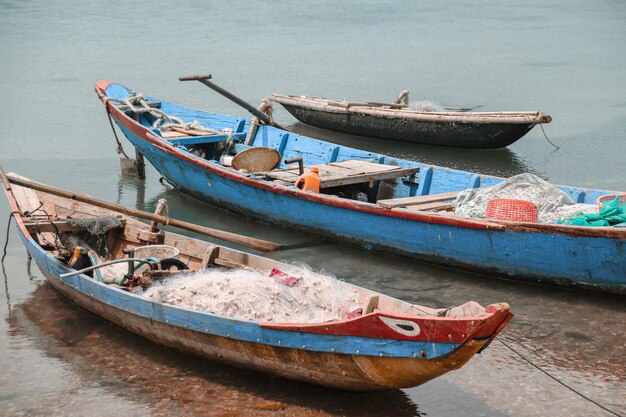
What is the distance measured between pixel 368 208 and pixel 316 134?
336 inches

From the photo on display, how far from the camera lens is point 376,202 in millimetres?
11992

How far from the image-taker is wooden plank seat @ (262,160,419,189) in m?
11.8

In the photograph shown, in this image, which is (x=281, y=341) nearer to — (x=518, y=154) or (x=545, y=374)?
(x=545, y=374)

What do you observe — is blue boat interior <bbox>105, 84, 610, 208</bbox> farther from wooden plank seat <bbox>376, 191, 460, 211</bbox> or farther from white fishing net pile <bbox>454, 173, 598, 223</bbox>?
white fishing net pile <bbox>454, 173, 598, 223</bbox>

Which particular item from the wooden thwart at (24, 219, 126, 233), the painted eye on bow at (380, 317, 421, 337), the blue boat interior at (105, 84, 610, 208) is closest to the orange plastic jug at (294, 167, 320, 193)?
the blue boat interior at (105, 84, 610, 208)

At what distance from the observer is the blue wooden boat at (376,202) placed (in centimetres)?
956

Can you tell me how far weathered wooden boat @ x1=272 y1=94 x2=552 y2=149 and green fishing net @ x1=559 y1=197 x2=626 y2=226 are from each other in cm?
543

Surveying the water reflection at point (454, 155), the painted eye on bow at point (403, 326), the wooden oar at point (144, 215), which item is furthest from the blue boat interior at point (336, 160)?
the painted eye on bow at point (403, 326)

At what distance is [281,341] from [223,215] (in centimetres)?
649

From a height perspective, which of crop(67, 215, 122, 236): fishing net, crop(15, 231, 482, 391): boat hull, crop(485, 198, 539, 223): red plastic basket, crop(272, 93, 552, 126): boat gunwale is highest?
crop(272, 93, 552, 126): boat gunwale

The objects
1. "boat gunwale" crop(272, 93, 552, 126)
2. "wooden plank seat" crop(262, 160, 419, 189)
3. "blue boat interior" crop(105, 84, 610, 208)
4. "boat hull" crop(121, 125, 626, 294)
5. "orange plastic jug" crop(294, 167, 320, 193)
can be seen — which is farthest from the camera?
"boat gunwale" crop(272, 93, 552, 126)

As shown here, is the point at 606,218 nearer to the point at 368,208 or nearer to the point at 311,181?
the point at 368,208

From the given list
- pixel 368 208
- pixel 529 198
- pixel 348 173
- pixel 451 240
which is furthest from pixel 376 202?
pixel 529 198

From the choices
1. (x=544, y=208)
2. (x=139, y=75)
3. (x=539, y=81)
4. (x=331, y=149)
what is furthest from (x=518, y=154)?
(x=139, y=75)
